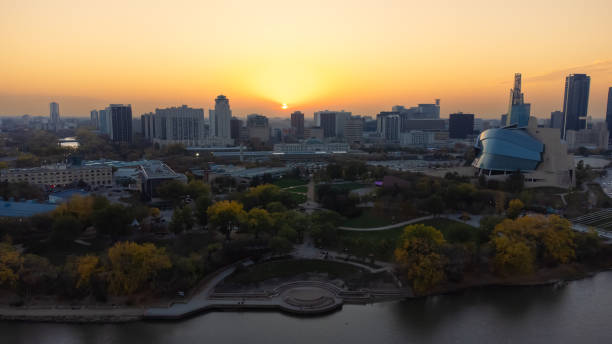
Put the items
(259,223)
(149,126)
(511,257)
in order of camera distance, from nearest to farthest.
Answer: (511,257) → (259,223) → (149,126)

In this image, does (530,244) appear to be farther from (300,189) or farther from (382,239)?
(300,189)

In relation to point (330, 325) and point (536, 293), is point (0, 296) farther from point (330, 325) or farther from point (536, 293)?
point (536, 293)

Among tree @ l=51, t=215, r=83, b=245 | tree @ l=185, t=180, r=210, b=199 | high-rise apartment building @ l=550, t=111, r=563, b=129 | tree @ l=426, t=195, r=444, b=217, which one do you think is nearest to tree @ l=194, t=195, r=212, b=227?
tree @ l=51, t=215, r=83, b=245

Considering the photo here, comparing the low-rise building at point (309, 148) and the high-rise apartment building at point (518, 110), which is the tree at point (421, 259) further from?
the low-rise building at point (309, 148)

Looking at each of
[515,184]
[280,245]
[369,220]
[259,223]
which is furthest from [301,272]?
[515,184]

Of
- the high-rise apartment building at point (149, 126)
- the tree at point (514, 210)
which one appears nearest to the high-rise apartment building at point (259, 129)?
the high-rise apartment building at point (149, 126)

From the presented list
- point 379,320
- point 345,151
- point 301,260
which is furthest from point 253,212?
point 345,151
